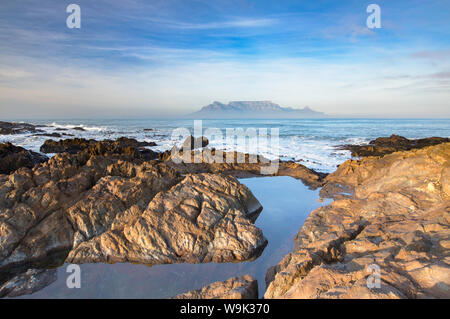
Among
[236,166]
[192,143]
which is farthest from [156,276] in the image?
[192,143]

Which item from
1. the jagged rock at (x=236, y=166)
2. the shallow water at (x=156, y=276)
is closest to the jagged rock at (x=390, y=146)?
the jagged rock at (x=236, y=166)

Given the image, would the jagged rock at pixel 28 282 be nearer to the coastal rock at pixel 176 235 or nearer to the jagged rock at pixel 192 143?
the coastal rock at pixel 176 235

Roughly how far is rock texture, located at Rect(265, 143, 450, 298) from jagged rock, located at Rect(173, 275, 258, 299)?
371 mm

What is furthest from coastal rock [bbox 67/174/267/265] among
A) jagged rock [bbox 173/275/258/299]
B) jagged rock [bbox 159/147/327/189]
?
jagged rock [bbox 159/147/327/189]

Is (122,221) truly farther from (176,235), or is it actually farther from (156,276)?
(156,276)

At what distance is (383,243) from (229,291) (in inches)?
123

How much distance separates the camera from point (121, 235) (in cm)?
640

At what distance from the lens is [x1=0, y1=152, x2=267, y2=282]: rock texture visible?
241 inches

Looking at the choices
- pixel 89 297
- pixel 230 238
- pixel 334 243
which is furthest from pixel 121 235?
pixel 334 243

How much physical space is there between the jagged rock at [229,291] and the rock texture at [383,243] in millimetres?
371
